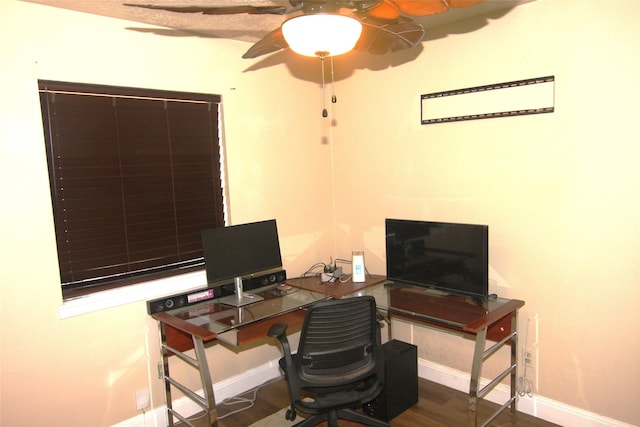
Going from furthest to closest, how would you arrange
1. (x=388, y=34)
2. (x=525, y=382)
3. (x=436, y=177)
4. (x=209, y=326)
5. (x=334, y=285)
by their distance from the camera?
(x=334, y=285) → (x=436, y=177) → (x=525, y=382) → (x=209, y=326) → (x=388, y=34)

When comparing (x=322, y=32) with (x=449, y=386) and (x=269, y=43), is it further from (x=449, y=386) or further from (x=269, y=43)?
(x=449, y=386)

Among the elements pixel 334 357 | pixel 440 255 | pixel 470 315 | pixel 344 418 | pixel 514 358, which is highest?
pixel 440 255

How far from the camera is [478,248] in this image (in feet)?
8.95

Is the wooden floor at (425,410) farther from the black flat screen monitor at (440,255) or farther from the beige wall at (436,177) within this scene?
the black flat screen monitor at (440,255)

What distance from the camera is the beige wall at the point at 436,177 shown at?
2.35m

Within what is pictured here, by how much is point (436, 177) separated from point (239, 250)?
1.47 m

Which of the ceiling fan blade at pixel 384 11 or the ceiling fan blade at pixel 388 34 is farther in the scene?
the ceiling fan blade at pixel 388 34

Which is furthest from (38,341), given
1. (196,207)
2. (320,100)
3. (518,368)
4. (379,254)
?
(518,368)

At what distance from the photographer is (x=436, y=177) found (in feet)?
10.4

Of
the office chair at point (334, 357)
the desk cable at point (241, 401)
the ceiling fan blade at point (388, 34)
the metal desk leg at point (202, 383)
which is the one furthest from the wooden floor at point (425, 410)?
the ceiling fan blade at point (388, 34)

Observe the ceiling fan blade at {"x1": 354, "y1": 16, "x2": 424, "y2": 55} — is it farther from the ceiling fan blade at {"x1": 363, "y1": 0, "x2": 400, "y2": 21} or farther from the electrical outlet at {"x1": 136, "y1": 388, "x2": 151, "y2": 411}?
the electrical outlet at {"x1": 136, "y1": 388, "x2": 151, "y2": 411}

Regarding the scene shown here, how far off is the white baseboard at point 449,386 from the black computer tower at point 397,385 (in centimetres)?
35

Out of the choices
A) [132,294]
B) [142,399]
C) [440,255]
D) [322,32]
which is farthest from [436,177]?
[142,399]

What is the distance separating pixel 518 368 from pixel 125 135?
9.59 feet
